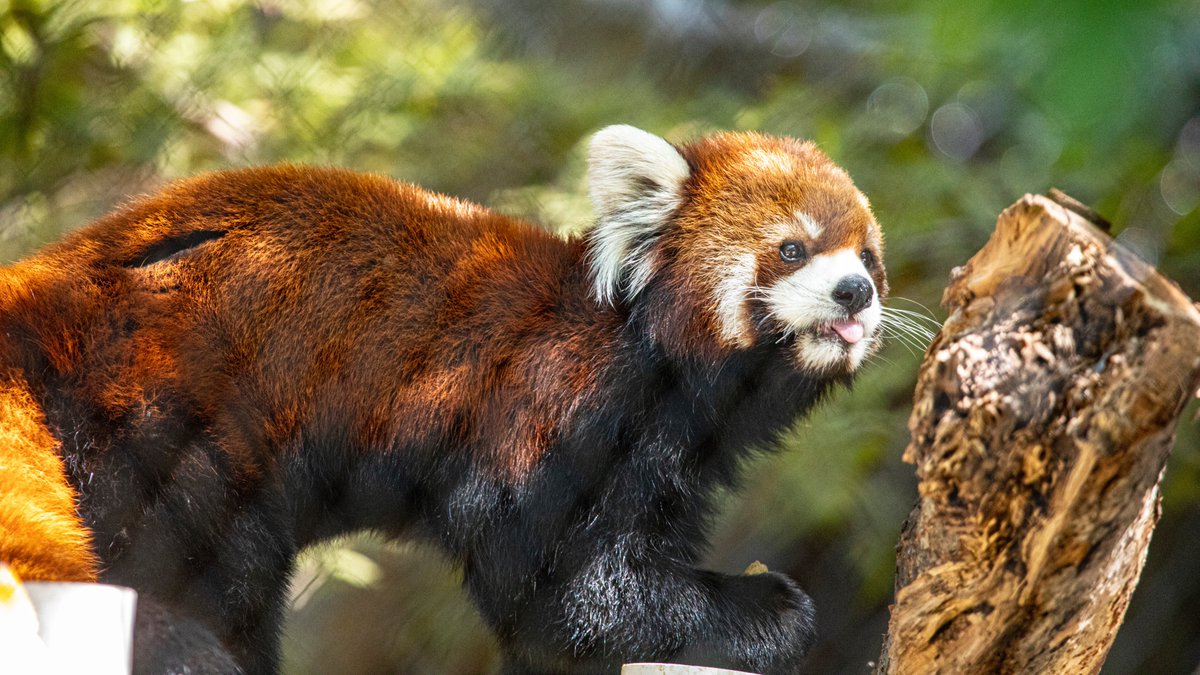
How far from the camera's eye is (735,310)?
6.86ft

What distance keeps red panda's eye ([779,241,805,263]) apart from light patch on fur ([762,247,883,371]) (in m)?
0.03

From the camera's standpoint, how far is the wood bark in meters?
1.18

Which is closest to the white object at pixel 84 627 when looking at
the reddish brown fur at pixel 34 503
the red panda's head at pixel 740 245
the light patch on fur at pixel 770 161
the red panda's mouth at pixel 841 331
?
the reddish brown fur at pixel 34 503

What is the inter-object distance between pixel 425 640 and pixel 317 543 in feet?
3.54

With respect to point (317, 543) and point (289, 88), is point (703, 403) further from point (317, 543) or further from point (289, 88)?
point (289, 88)

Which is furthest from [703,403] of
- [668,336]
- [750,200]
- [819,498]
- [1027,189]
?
[1027,189]

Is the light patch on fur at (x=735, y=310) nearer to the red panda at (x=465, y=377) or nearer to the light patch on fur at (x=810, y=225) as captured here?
the red panda at (x=465, y=377)

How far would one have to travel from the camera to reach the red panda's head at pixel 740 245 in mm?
2061

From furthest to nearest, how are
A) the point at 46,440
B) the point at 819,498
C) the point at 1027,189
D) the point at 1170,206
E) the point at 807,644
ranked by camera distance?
the point at 819,498 < the point at 1027,189 < the point at 807,644 < the point at 1170,206 < the point at 46,440

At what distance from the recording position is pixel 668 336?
2.08 metres

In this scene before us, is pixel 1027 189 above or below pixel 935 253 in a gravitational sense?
above

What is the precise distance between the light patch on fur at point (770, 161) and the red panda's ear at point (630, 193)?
14 centimetres

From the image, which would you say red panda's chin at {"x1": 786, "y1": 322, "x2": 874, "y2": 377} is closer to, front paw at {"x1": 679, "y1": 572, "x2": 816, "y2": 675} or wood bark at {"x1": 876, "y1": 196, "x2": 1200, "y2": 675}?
front paw at {"x1": 679, "y1": 572, "x2": 816, "y2": 675}

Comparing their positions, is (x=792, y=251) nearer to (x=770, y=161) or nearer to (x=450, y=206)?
(x=770, y=161)
